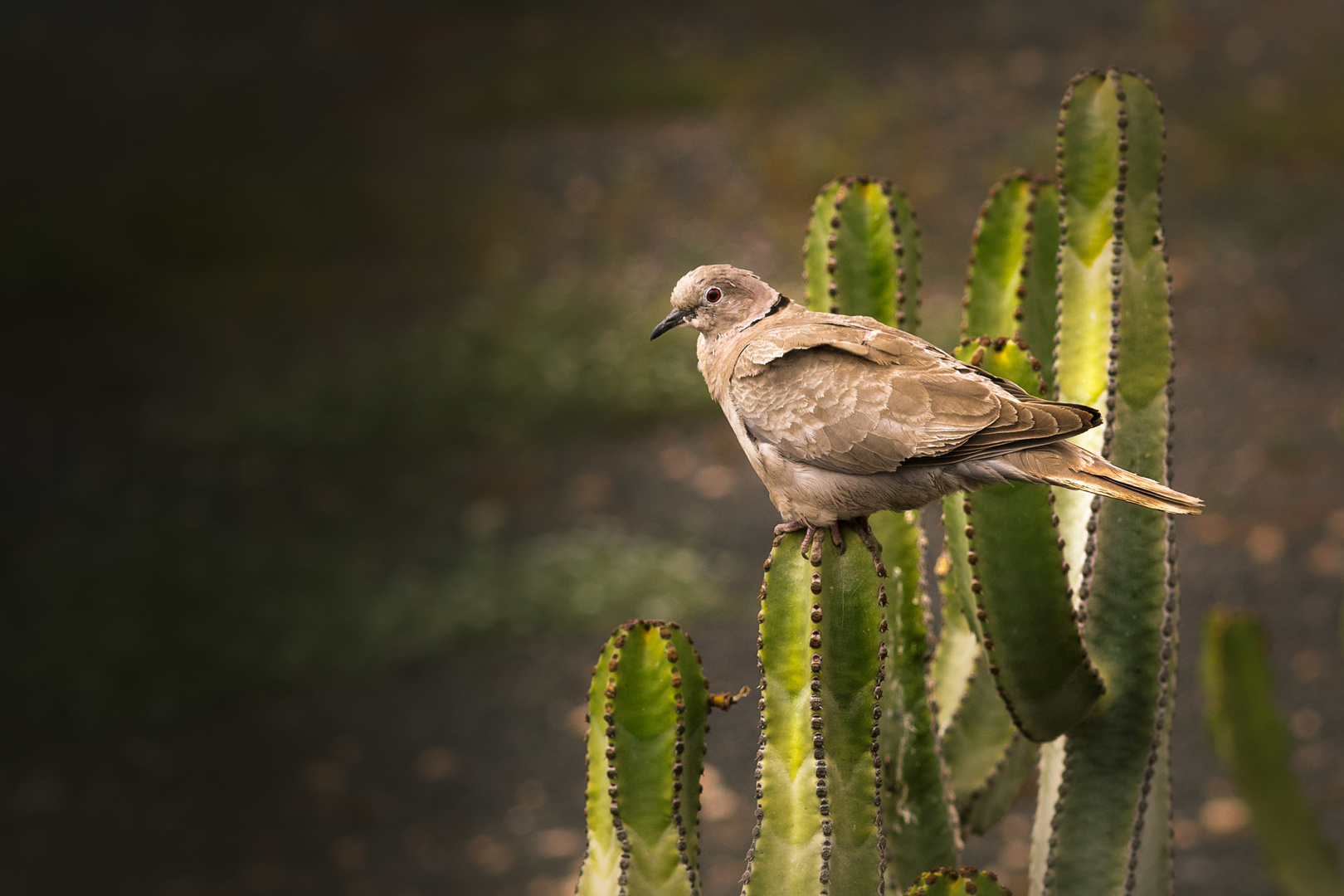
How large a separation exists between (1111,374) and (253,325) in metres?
6.40

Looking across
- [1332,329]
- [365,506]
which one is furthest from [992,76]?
[365,506]

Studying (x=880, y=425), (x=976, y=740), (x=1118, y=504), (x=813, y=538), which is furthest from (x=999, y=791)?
(x=880, y=425)

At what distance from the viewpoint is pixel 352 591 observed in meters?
6.07

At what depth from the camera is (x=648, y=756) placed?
215 centimetres

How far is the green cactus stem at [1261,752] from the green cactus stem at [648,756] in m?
1.59

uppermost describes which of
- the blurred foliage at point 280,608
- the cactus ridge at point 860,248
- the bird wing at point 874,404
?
the blurred foliage at point 280,608

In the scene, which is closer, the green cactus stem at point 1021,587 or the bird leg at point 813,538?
the bird leg at point 813,538

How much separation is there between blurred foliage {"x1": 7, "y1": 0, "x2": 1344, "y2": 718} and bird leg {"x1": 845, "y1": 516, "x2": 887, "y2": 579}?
408 cm

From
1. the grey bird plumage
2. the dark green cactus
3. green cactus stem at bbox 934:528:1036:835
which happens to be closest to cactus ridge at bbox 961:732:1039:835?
green cactus stem at bbox 934:528:1036:835

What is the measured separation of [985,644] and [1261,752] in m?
1.43

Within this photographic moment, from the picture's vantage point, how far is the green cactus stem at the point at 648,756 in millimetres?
2117

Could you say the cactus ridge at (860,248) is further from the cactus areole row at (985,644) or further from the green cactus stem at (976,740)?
the green cactus stem at (976,740)

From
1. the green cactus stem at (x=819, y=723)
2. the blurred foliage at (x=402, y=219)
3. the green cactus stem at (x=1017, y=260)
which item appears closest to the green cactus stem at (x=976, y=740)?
the green cactus stem at (x=1017, y=260)

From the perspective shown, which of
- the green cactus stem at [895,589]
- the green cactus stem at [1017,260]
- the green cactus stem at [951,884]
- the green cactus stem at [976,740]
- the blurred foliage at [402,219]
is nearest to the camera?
the green cactus stem at [951,884]
